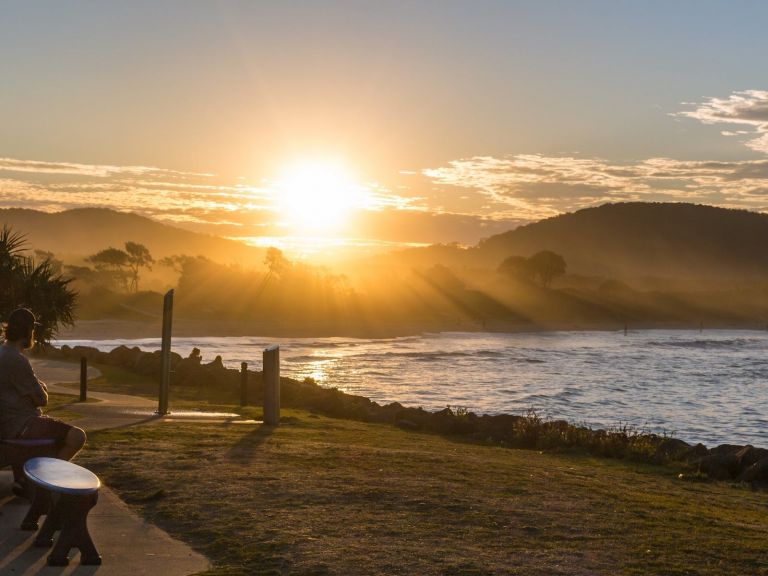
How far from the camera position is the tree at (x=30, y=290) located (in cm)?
1728

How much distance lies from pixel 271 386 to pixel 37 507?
10.0 m

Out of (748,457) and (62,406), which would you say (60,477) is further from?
(748,457)

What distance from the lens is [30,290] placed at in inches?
691

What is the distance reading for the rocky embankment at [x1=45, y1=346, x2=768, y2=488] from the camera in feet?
59.2

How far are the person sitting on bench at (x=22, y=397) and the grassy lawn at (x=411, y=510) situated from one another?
143 cm

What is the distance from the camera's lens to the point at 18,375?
8430 mm

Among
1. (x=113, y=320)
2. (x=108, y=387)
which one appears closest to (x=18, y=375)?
(x=108, y=387)

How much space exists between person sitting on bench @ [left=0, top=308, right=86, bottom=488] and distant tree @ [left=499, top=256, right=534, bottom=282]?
141962mm

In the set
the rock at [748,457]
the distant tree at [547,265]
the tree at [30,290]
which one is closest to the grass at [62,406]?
the tree at [30,290]

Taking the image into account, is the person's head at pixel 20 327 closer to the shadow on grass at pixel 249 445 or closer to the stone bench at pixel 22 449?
the stone bench at pixel 22 449

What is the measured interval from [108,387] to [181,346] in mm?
34556

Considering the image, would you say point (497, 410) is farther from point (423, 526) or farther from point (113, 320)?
point (113, 320)

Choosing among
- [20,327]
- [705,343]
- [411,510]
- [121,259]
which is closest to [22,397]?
[20,327]

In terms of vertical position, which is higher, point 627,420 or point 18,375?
point 18,375
